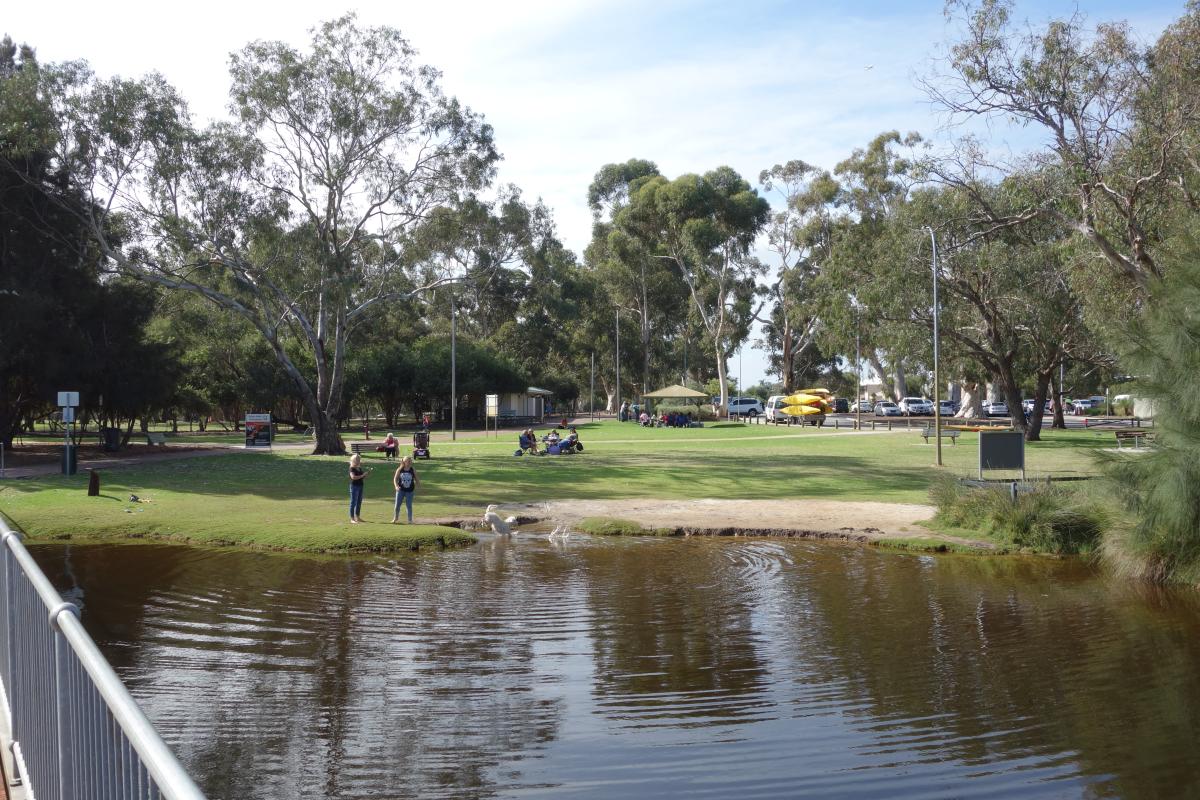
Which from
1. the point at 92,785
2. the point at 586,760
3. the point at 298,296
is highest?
the point at 298,296

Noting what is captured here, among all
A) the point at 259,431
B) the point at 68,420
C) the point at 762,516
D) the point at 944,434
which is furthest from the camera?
the point at 944,434

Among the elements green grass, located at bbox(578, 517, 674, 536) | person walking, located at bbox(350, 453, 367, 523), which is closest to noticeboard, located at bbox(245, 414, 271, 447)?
person walking, located at bbox(350, 453, 367, 523)

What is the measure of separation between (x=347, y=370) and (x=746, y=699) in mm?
58158

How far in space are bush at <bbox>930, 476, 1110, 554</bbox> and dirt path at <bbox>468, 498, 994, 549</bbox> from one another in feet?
2.19

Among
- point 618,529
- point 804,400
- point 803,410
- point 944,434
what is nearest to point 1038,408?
A: point 944,434

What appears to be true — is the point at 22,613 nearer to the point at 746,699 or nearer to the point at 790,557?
the point at 746,699

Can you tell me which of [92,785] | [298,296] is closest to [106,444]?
[298,296]

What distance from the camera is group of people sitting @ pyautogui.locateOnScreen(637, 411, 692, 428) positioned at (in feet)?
216

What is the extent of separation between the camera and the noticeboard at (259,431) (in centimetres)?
4225

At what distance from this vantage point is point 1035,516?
17.6 meters

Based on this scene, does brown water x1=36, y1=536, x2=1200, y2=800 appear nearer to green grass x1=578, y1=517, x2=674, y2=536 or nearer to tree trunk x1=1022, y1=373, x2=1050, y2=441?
green grass x1=578, y1=517, x2=674, y2=536

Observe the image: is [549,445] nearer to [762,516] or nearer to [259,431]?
[259,431]

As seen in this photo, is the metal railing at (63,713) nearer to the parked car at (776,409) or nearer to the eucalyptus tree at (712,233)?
the parked car at (776,409)

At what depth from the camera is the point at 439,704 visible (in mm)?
8719
